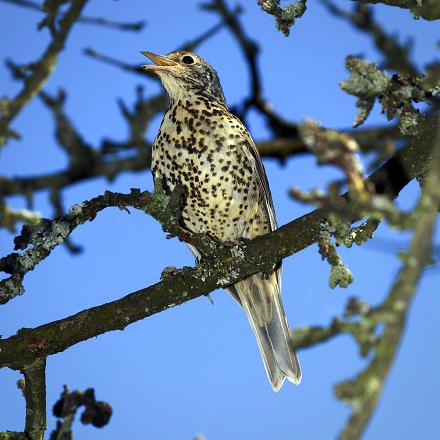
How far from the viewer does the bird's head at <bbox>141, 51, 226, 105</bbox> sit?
6801 millimetres

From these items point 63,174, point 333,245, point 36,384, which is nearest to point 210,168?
point 333,245

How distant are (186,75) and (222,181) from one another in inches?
53.3

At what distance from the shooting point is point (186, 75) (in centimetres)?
701

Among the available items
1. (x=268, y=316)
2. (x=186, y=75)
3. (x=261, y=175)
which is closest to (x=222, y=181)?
(x=261, y=175)

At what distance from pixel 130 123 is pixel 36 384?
6.91ft

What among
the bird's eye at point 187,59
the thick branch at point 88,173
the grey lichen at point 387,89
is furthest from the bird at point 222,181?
the thick branch at point 88,173

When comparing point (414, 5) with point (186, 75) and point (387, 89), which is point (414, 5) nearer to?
point (387, 89)

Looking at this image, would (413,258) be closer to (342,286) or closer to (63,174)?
(63,174)

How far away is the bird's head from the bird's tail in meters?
1.73

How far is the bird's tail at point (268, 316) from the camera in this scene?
670cm

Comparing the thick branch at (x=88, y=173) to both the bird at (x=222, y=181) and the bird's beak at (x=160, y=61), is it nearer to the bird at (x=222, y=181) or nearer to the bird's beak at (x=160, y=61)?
the bird at (x=222, y=181)

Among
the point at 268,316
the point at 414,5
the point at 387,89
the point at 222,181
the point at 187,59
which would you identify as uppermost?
the point at 187,59

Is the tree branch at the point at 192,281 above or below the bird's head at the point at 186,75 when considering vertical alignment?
below

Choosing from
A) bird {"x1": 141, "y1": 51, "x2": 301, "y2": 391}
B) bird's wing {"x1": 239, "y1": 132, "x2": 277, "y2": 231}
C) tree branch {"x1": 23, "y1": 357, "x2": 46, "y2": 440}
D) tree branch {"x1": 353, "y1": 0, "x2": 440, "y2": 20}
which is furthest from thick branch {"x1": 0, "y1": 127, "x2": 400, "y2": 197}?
bird's wing {"x1": 239, "y1": 132, "x2": 277, "y2": 231}
